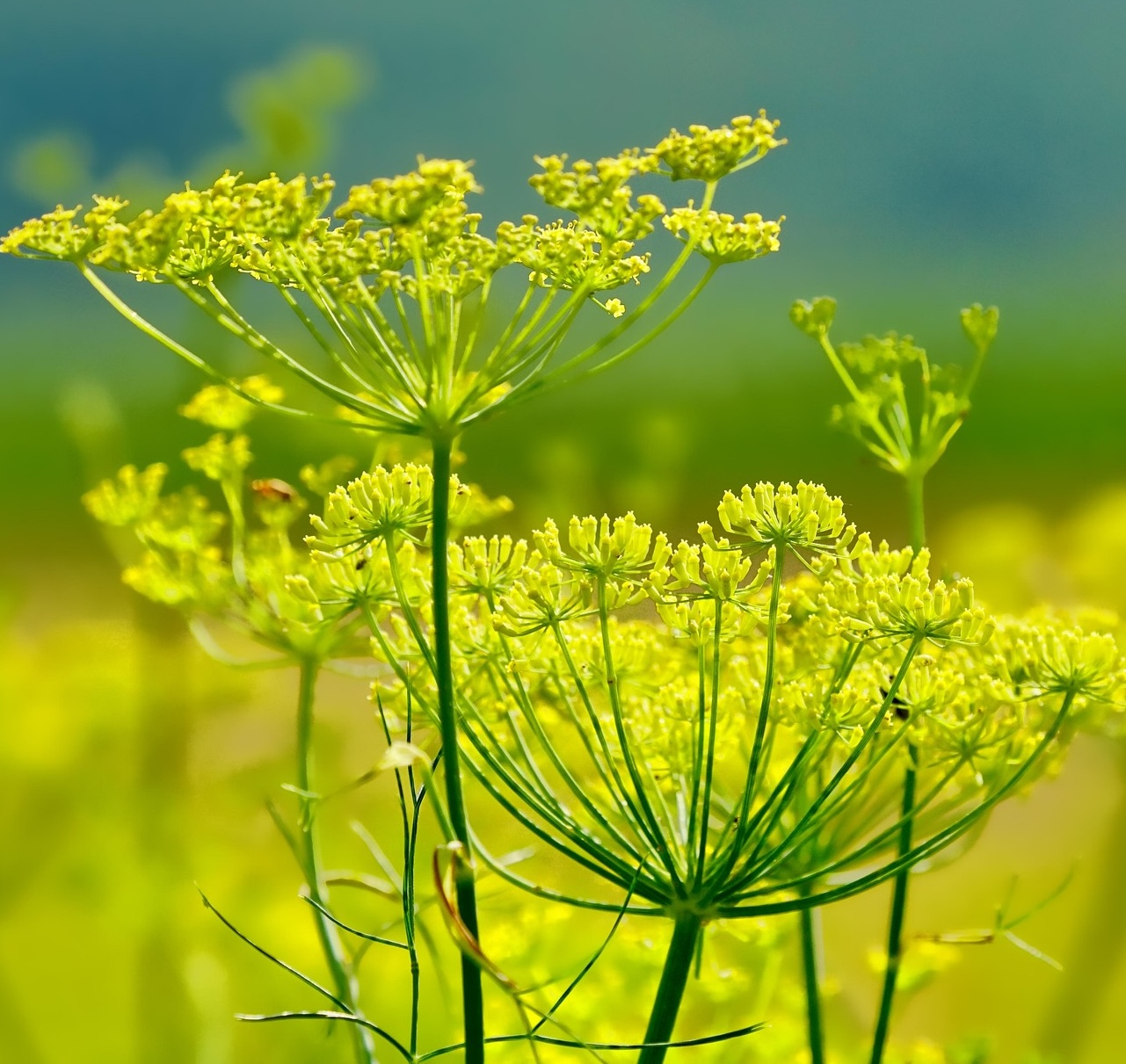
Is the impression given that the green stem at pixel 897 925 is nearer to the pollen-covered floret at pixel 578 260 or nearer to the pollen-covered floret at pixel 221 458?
the pollen-covered floret at pixel 578 260

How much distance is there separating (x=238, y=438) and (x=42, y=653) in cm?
99

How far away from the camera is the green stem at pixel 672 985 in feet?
1.46

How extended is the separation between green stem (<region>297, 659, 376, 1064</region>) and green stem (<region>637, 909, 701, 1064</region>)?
135 mm

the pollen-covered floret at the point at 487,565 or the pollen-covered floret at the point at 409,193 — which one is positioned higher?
the pollen-covered floret at the point at 409,193

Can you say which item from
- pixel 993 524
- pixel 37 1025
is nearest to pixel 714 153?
pixel 993 524

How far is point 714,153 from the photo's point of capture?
43cm

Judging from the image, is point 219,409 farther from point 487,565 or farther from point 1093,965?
point 1093,965

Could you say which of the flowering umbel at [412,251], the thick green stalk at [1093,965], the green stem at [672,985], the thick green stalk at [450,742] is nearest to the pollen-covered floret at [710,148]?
the flowering umbel at [412,251]

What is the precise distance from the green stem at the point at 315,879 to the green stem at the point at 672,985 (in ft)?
0.44

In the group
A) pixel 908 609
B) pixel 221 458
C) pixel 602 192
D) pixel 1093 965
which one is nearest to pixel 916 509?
pixel 908 609

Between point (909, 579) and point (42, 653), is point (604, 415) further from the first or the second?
point (909, 579)

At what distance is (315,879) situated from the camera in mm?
557

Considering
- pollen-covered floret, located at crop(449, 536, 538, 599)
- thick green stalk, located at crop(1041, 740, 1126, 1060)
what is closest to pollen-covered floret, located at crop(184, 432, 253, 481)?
pollen-covered floret, located at crop(449, 536, 538, 599)

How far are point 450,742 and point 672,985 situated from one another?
14 centimetres
